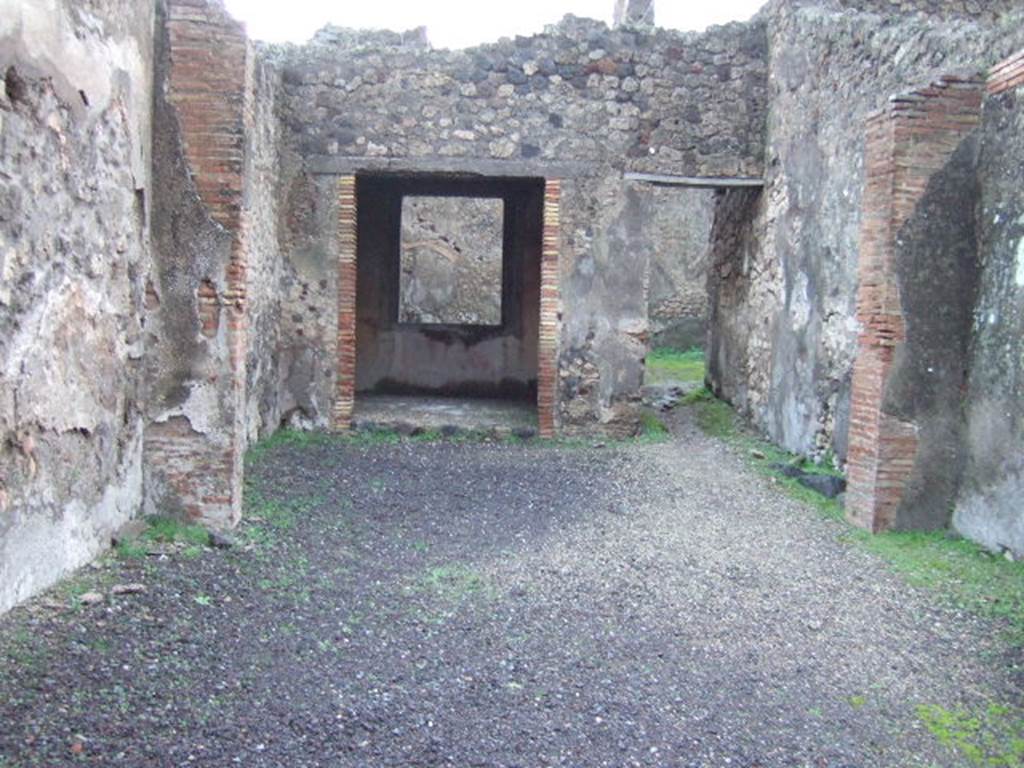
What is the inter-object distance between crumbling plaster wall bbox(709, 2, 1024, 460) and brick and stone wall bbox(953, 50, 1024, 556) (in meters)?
0.48

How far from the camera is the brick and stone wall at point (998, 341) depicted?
5434 millimetres

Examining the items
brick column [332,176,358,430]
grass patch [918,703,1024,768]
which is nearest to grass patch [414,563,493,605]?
grass patch [918,703,1024,768]

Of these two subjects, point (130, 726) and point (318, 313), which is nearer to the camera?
point (130, 726)

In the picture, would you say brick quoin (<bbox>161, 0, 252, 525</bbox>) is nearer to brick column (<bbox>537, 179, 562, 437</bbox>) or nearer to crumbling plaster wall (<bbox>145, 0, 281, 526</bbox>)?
crumbling plaster wall (<bbox>145, 0, 281, 526</bbox>)

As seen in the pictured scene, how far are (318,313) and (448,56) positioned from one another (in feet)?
9.11

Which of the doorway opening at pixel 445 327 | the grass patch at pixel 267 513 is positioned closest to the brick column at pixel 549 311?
the doorway opening at pixel 445 327

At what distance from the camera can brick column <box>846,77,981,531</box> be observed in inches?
231

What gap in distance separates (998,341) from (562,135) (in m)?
4.95

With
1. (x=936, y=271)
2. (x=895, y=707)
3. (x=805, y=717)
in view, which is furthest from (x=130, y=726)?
(x=936, y=271)

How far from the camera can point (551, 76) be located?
30.9ft

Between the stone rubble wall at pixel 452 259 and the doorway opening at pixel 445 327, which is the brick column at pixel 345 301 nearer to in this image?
the doorway opening at pixel 445 327

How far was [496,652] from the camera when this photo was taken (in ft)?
13.4

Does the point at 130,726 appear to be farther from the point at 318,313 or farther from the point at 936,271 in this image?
the point at 318,313

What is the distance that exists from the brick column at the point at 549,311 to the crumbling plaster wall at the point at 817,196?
2.08 m
